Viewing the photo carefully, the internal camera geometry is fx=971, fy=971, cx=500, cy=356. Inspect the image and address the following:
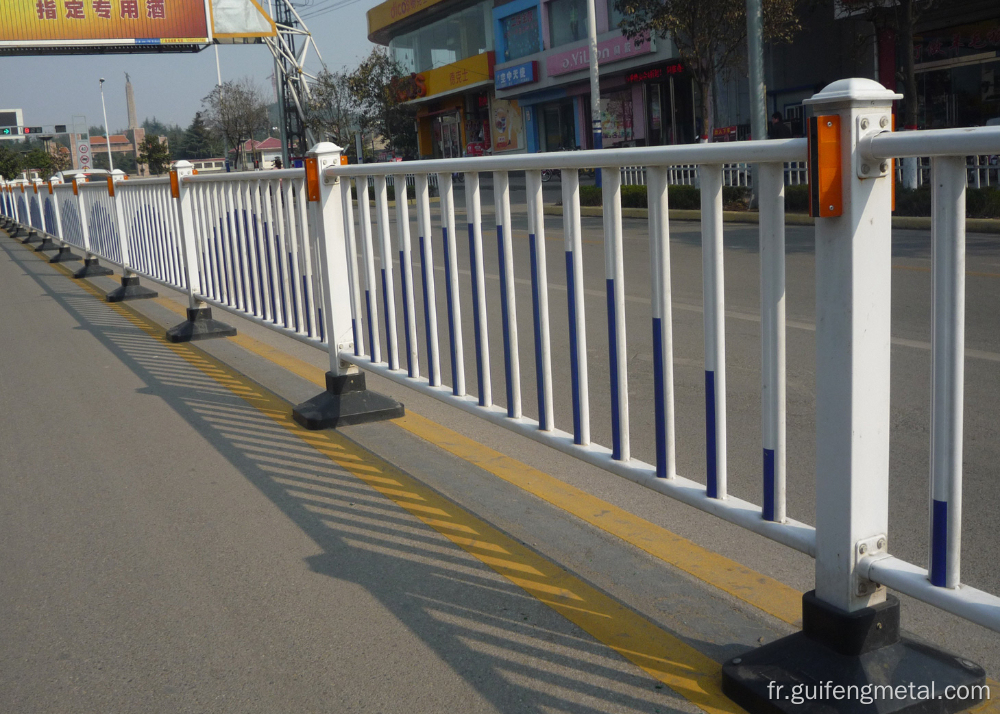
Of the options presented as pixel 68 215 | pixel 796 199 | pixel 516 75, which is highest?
pixel 516 75

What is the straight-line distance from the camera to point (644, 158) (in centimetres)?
263

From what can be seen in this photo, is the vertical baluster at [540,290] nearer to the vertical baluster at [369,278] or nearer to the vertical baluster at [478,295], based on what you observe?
the vertical baluster at [478,295]

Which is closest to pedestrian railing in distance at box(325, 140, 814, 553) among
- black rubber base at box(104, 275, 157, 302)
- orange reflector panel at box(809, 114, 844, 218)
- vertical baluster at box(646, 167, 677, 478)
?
vertical baluster at box(646, 167, 677, 478)

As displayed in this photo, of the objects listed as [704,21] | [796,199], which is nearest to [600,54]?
[704,21]

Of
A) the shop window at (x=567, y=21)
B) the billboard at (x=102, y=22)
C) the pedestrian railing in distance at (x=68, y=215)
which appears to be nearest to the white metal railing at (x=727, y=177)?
the pedestrian railing in distance at (x=68, y=215)

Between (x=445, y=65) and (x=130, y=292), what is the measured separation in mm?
35563

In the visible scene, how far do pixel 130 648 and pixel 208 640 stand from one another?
0.71 ft

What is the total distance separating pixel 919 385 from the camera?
520 centimetres

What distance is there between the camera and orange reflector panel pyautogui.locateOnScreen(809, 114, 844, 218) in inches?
81.3

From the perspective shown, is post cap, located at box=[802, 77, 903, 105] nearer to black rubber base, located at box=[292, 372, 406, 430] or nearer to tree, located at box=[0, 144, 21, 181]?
black rubber base, located at box=[292, 372, 406, 430]

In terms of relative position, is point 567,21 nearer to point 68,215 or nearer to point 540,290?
point 68,215

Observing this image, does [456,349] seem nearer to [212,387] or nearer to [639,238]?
[212,387]

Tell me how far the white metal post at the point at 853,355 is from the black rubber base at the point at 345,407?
123 inches

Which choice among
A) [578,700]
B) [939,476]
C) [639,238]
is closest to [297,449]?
[578,700]
